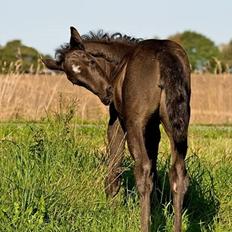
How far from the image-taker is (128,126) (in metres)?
6.59

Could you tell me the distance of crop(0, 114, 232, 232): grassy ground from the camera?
6.75m

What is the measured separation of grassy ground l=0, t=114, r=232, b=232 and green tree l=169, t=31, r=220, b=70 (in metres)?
53.5

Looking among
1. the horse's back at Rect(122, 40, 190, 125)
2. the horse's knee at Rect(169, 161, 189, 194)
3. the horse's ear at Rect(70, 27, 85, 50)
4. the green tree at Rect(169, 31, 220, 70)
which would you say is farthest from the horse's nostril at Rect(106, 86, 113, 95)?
the green tree at Rect(169, 31, 220, 70)

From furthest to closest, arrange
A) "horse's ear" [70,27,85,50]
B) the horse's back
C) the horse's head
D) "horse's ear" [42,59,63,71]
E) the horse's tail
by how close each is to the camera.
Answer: "horse's ear" [42,59,63,71]
the horse's head
"horse's ear" [70,27,85,50]
the horse's back
the horse's tail

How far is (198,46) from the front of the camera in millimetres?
72125

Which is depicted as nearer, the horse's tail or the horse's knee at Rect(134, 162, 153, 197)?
the horse's tail

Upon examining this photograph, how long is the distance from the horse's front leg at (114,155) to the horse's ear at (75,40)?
778mm

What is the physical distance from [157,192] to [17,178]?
1867 millimetres

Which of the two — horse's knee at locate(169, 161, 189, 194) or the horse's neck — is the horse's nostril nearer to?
the horse's neck

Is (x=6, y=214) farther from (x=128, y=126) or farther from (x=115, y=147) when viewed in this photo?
(x=115, y=147)

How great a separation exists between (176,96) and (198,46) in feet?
219

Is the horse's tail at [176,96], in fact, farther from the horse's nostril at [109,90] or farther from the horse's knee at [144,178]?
the horse's nostril at [109,90]

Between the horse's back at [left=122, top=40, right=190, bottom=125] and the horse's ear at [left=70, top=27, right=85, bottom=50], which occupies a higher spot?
the horse's ear at [left=70, top=27, right=85, bottom=50]

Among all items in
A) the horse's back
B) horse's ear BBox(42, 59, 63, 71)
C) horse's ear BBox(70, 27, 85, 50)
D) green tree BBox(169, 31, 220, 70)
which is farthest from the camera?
green tree BBox(169, 31, 220, 70)
